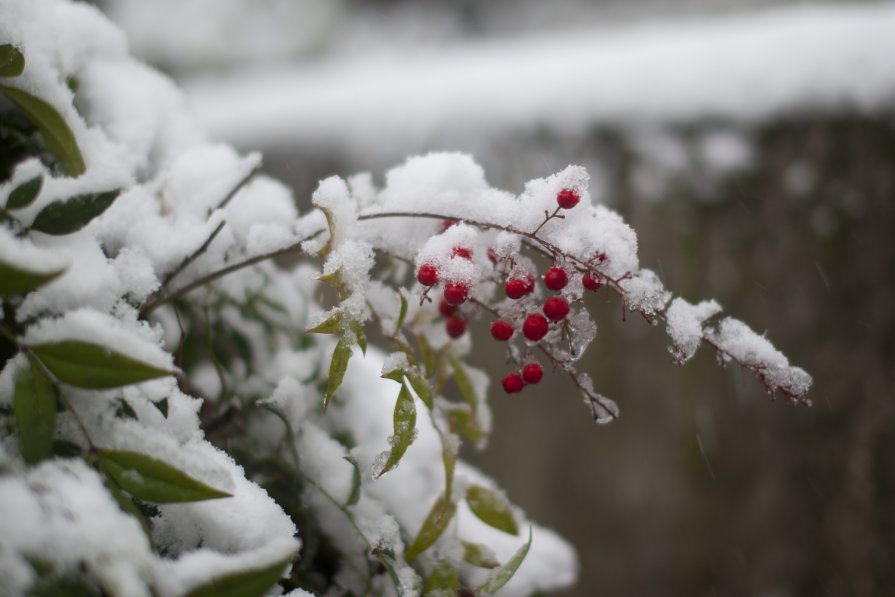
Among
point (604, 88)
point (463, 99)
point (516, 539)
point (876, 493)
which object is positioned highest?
point (604, 88)

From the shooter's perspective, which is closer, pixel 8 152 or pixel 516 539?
pixel 8 152

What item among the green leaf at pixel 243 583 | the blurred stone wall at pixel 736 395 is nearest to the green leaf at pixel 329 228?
the green leaf at pixel 243 583

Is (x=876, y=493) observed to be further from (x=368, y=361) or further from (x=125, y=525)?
(x=125, y=525)

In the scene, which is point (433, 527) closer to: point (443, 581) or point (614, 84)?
point (443, 581)

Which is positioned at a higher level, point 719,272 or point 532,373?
point 719,272

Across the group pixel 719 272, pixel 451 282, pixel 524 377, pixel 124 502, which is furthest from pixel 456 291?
pixel 719 272

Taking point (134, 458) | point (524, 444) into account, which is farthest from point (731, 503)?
point (134, 458)

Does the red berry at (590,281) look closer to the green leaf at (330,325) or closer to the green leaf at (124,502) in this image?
the green leaf at (330,325)
